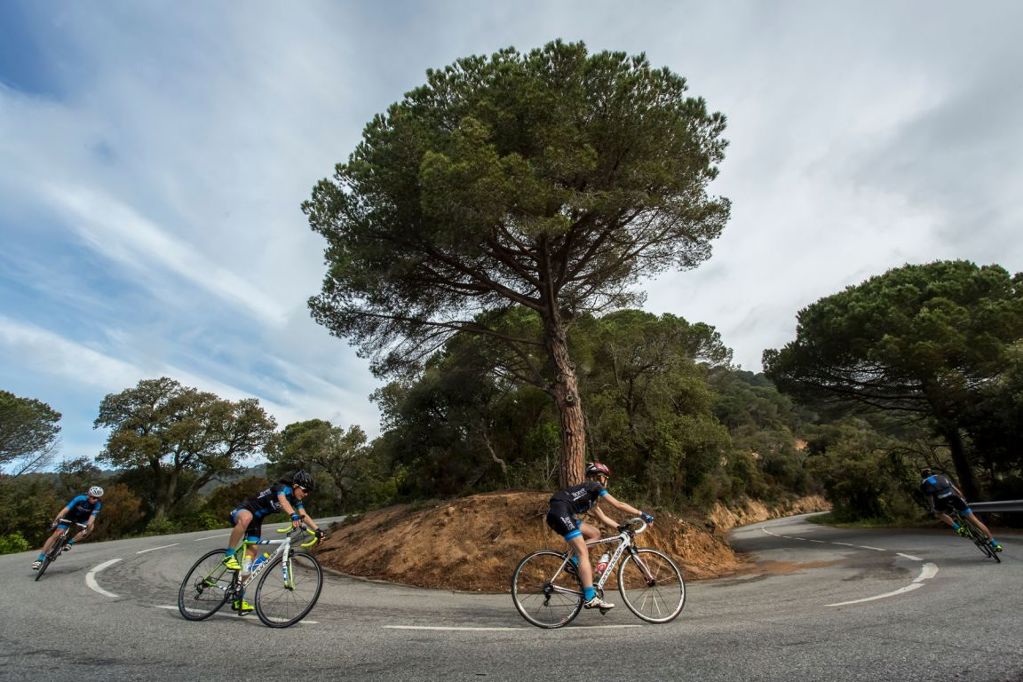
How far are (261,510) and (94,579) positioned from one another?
5721 mm

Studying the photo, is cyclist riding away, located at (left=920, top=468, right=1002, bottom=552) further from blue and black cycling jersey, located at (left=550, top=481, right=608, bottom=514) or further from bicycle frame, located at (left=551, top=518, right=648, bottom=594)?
blue and black cycling jersey, located at (left=550, top=481, right=608, bottom=514)

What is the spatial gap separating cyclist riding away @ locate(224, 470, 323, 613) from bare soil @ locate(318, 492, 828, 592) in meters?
3.87

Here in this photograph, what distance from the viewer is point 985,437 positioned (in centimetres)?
1767

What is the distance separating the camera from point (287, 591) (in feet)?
18.2

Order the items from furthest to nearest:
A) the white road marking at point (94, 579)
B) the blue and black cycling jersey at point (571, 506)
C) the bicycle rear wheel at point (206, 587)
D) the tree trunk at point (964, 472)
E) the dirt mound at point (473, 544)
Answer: the tree trunk at point (964, 472) → the dirt mound at point (473, 544) → the white road marking at point (94, 579) → the bicycle rear wheel at point (206, 587) → the blue and black cycling jersey at point (571, 506)

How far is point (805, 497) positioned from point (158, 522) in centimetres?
Answer: 5911

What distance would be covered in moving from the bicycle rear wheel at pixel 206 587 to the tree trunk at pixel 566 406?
7.19 m

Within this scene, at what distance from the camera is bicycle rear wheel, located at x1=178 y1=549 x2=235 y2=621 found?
5594 millimetres

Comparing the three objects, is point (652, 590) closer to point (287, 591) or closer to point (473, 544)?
point (287, 591)

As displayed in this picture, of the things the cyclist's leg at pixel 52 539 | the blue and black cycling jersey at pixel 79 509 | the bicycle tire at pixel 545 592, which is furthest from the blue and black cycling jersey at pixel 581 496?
the cyclist's leg at pixel 52 539

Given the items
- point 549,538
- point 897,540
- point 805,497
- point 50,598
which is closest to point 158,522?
point 50,598

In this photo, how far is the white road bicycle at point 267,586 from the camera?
5320 mm

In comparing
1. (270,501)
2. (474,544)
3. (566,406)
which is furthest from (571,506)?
(566,406)

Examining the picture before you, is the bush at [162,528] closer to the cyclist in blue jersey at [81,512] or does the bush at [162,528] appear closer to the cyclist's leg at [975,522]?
the cyclist in blue jersey at [81,512]
